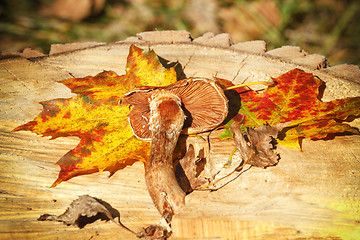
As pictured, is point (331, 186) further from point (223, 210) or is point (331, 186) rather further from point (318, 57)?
point (318, 57)

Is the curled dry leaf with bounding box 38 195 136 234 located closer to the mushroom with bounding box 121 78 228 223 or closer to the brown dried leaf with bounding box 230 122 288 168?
the mushroom with bounding box 121 78 228 223

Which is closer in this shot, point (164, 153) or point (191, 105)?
point (164, 153)

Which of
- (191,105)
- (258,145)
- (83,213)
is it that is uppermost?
(191,105)

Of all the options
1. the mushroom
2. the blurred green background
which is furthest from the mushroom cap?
the blurred green background

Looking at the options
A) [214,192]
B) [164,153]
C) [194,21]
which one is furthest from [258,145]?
[194,21]

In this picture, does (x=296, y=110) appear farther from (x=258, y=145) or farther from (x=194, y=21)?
(x=194, y=21)

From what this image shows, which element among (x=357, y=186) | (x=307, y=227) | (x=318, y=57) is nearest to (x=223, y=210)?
(x=307, y=227)
